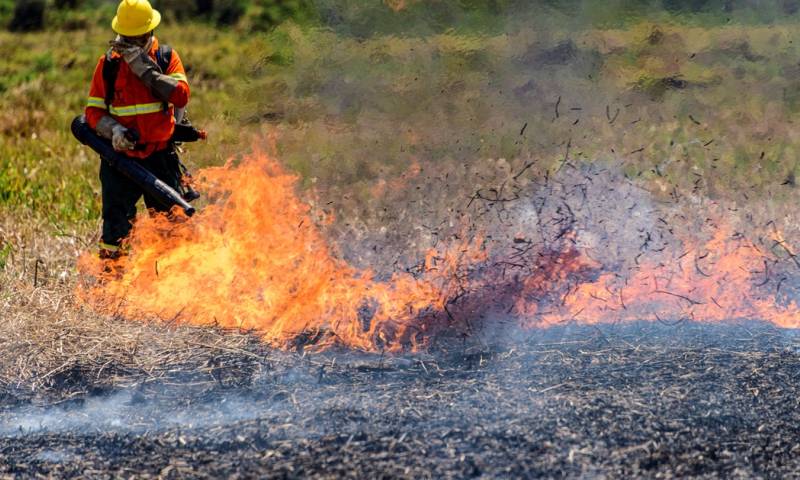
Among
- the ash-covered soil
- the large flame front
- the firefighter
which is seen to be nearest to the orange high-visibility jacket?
the firefighter

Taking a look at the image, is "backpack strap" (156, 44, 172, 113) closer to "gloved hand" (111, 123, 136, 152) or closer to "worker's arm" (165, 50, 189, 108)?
"worker's arm" (165, 50, 189, 108)

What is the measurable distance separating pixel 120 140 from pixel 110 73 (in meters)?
0.42

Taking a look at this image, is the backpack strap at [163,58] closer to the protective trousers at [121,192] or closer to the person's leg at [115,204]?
the protective trousers at [121,192]

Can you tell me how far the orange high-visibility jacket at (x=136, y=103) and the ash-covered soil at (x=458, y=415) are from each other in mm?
1603

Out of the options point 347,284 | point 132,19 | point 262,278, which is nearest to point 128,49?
point 132,19

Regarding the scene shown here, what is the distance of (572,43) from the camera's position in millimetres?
6473

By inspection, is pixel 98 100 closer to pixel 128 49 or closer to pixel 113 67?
pixel 113 67

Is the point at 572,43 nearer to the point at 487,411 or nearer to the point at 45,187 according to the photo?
the point at 487,411

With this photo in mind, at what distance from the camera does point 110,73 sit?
5.94m

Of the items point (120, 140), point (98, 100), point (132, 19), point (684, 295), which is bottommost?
point (684, 295)

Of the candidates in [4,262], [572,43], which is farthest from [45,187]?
[572,43]

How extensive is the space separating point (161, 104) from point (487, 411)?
2853mm

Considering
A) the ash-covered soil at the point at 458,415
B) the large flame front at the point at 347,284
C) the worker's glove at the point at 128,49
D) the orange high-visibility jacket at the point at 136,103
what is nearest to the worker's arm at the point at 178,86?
the orange high-visibility jacket at the point at 136,103

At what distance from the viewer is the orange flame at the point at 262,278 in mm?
5613
